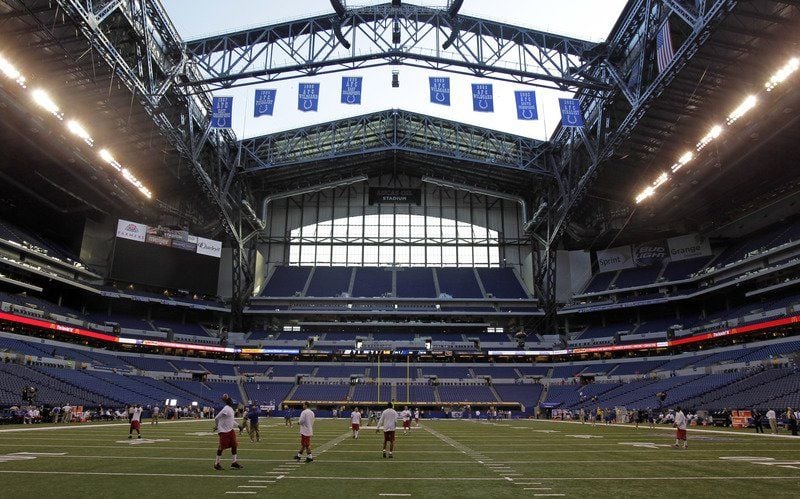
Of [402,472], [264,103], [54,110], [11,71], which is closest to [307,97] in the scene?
[264,103]

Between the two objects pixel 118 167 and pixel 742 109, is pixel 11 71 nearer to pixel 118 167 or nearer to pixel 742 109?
pixel 118 167

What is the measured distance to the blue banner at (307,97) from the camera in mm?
32406

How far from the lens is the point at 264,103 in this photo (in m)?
33.9

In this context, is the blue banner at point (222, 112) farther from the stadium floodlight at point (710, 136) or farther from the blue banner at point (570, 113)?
the stadium floodlight at point (710, 136)

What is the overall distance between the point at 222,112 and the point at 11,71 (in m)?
12.6

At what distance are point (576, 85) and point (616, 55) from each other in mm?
5528

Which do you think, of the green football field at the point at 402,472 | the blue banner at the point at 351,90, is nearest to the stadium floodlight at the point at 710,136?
the blue banner at the point at 351,90

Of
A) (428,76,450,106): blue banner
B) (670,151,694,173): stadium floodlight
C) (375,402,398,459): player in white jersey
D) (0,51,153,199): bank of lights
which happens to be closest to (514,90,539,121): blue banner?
(428,76,450,106): blue banner

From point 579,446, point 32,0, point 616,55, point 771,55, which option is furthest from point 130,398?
point 771,55

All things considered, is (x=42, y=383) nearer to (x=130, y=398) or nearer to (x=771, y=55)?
(x=130, y=398)

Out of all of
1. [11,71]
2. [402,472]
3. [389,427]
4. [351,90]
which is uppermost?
[11,71]

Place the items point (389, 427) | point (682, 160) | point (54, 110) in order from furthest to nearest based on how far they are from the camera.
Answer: point (682, 160), point (54, 110), point (389, 427)

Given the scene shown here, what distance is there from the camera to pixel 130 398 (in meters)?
44.5

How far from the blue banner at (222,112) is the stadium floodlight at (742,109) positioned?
3674cm
